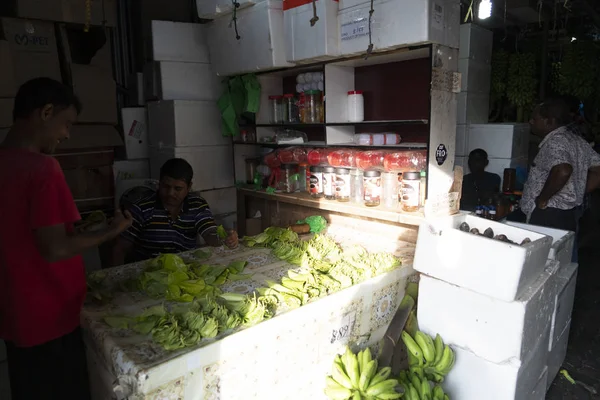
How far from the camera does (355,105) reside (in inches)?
127

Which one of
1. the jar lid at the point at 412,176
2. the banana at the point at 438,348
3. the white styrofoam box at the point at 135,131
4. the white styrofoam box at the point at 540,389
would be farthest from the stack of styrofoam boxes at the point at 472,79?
the white styrofoam box at the point at 135,131

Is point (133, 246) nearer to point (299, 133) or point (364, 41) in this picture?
point (299, 133)

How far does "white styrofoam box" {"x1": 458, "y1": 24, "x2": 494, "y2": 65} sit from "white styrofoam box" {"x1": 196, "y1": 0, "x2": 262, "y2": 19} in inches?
86.6

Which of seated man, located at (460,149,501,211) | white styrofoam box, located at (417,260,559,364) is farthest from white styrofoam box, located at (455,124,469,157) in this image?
white styrofoam box, located at (417,260,559,364)

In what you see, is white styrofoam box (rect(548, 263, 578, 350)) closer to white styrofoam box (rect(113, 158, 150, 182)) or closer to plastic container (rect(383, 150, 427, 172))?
plastic container (rect(383, 150, 427, 172))

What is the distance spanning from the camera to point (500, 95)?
4.93m

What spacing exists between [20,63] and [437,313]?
341cm

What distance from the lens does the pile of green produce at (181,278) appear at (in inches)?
73.3

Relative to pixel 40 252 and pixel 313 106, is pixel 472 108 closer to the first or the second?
pixel 313 106

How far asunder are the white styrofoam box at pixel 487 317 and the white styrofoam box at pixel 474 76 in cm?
270

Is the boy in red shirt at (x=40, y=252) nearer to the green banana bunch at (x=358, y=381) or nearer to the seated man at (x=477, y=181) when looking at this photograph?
the green banana bunch at (x=358, y=381)

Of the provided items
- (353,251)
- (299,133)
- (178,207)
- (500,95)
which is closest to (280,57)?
(299,133)

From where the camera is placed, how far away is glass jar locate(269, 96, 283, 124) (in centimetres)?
377

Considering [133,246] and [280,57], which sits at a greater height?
[280,57]
